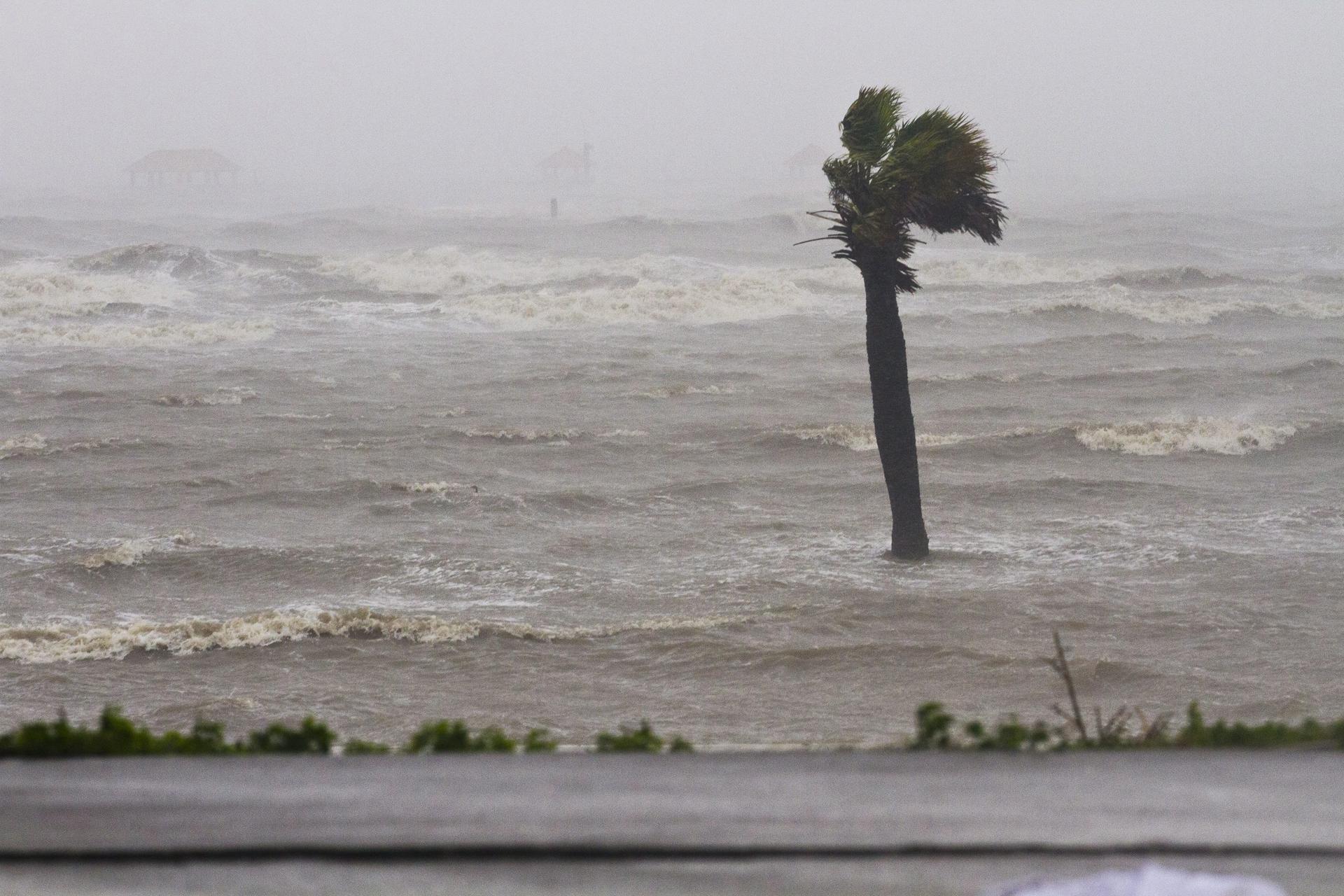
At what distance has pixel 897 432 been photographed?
48.5 feet

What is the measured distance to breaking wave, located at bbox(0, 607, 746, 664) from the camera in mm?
11727

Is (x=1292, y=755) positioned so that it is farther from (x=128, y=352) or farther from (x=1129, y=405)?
(x=128, y=352)

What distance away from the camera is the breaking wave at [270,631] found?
462 inches

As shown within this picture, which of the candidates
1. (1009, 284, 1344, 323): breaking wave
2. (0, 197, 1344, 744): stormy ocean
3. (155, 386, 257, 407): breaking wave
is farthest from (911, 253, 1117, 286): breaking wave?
(155, 386, 257, 407): breaking wave

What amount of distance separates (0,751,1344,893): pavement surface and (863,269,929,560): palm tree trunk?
11329mm

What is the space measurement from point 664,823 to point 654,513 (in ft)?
46.3

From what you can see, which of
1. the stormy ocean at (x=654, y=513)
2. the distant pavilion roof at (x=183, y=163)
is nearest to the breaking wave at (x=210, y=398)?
the stormy ocean at (x=654, y=513)

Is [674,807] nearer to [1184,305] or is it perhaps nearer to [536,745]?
[536,745]

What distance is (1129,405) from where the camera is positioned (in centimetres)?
2488

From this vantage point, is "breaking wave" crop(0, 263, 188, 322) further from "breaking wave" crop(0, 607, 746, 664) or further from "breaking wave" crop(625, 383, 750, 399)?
"breaking wave" crop(0, 607, 746, 664)

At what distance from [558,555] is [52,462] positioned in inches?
354

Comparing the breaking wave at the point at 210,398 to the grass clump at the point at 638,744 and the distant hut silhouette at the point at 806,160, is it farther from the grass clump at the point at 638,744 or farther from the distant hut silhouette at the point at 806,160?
the distant hut silhouette at the point at 806,160

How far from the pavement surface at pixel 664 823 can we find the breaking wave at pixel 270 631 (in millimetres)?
8694

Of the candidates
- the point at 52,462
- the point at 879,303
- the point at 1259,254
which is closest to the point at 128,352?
the point at 52,462
